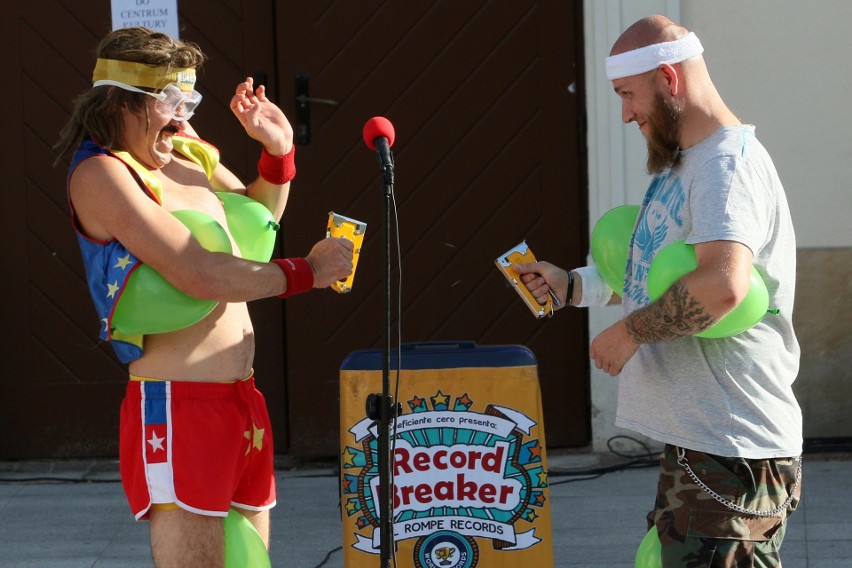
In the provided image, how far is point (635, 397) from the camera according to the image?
10.2ft

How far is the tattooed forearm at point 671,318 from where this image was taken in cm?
275

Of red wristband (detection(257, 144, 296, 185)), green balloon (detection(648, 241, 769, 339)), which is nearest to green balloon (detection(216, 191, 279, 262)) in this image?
red wristband (detection(257, 144, 296, 185))

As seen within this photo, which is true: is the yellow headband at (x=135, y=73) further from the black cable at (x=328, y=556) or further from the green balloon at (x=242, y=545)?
the black cable at (x=328, y=556)

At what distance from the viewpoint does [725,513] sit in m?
2.91

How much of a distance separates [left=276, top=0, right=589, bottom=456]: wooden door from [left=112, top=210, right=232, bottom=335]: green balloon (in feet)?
9.07

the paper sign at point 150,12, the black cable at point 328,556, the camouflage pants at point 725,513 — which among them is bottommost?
the black cable at point 328,556

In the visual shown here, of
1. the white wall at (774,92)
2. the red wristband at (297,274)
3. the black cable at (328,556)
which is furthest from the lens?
the white wall at (774,92)

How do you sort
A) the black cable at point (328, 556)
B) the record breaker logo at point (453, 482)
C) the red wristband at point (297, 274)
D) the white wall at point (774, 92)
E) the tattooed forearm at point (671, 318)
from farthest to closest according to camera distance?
the white wall at point (774, 92), the black cable at point (328, 556), the record breaker logo at point (453, 482), the red wristband at point (297, 274), the tattooed forearm at point (671, 318)

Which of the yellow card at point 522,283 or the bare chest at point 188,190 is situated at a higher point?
the bare chest at point 188,190

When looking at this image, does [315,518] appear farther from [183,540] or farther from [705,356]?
[705,356]

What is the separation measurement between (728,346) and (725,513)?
40 centimetres

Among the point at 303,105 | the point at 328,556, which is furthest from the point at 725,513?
the point at 303,105

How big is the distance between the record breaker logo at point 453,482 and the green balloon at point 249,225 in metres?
0.80

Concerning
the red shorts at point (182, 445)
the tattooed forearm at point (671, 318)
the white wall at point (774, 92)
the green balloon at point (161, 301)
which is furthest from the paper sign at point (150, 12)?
the tattooed forearm at point (671, 318)
